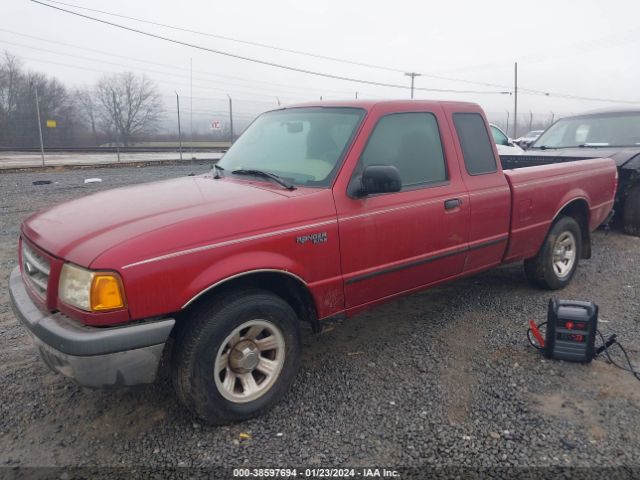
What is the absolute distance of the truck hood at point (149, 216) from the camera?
2607mm

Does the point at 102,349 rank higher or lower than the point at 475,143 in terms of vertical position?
lower

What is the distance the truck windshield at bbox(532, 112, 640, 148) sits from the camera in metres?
7.89

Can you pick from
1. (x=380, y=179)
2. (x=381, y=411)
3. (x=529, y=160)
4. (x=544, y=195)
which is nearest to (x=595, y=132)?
(x=529, y=160)

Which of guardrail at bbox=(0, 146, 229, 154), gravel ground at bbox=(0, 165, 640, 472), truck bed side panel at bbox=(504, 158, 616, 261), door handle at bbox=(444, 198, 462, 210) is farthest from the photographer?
guardrail at bbox=(0, 146, 229, 154)

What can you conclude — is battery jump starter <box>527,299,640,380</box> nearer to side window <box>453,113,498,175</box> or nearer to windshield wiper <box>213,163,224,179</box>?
side window <box>453,113,498,175</box>

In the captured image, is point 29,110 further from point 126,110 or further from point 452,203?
point 452,203

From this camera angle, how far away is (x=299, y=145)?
372 centimetres

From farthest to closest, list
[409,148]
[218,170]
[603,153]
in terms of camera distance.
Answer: [603,153], [218,170], [409,148]

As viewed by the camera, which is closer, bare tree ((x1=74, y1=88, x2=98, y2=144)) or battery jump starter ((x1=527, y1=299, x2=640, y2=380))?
battery jump starter ((x1=527, y1=299, x2=640, y2=380))

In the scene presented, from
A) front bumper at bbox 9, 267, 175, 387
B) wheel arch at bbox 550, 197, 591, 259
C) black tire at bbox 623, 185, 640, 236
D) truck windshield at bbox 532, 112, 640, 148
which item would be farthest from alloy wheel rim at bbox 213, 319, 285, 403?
truck windshield at bbox 532, 112, 640, 148

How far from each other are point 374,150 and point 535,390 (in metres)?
1.94

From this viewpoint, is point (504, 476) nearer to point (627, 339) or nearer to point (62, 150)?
point (627, 339)

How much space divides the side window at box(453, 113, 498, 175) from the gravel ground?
1.37 meters

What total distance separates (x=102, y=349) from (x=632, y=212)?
24.7 feet
